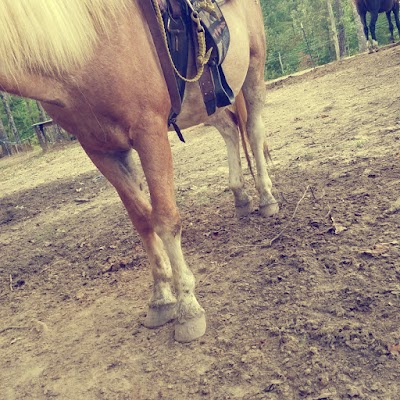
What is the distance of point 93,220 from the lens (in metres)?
4.77

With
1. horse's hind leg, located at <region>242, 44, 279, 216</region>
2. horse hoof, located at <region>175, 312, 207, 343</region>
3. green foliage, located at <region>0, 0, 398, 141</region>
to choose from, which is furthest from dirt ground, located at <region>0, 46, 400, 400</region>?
green foliage, located at <region>0, 0, 398, 141</region>

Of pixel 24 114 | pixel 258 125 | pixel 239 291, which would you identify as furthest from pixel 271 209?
pixel 24 114

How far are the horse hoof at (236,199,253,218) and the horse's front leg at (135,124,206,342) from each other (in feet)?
4.75

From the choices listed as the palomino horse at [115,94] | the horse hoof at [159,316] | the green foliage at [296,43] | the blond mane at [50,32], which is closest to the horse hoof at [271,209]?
the palomino horse at [115,94]

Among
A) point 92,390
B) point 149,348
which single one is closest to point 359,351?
point 149,348

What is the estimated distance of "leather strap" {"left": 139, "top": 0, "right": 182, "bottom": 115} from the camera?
2219 mm

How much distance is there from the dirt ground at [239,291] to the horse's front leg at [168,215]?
0.09m

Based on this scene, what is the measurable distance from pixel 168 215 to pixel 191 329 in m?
0.57

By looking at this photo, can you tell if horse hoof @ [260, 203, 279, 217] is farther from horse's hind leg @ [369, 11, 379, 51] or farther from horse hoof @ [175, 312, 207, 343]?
horse's hind leg @ [369, 11, 379, 51]

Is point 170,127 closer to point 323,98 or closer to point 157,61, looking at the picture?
point 157,61

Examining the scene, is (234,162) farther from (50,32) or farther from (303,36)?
(303,36)

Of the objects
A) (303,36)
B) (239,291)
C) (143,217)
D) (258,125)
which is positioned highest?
(303,36)

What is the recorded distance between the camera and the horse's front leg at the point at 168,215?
2166 mm

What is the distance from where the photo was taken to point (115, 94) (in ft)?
6.63
